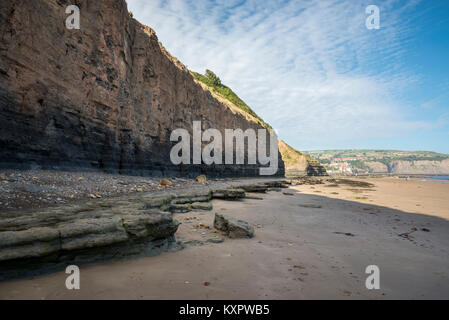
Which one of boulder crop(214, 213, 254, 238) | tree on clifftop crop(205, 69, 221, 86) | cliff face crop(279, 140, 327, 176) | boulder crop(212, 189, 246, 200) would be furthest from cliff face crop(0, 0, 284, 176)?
cliff face crop(279, 140, 327, 176)

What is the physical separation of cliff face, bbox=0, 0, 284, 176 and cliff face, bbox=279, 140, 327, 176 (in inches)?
1897

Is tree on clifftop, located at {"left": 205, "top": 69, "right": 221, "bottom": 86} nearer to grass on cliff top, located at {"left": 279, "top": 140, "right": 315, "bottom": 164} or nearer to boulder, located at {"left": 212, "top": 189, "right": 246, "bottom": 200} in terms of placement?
grass on cliff top, located at {"left": 279, "top": 140, "right": 315, "bottom": 164}

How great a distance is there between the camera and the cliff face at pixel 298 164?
60066 millimetres

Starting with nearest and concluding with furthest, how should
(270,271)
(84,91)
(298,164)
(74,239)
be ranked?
(74,239) < (270,271) < (84,91) < (298,164)

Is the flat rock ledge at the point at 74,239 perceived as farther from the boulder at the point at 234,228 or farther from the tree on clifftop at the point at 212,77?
the tree on clifftop at the point at 212,77

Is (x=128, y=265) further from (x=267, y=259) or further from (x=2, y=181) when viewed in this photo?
(x=2, y=181)

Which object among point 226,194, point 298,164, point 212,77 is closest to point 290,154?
point 298,164

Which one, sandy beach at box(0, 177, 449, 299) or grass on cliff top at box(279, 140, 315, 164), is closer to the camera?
sandy beach at box(0, 177, 449, 299)

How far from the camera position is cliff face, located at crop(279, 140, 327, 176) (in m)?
60.1

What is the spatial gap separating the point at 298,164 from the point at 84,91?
2326 inches

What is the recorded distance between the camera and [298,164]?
2424 inches

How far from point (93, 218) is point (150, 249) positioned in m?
1.01

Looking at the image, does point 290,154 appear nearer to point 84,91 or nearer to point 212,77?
point 212,77

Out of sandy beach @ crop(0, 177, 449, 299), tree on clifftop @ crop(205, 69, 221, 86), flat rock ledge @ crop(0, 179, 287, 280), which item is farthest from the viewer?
tree on clifftop @ crop(205, 69, 221, 86)
